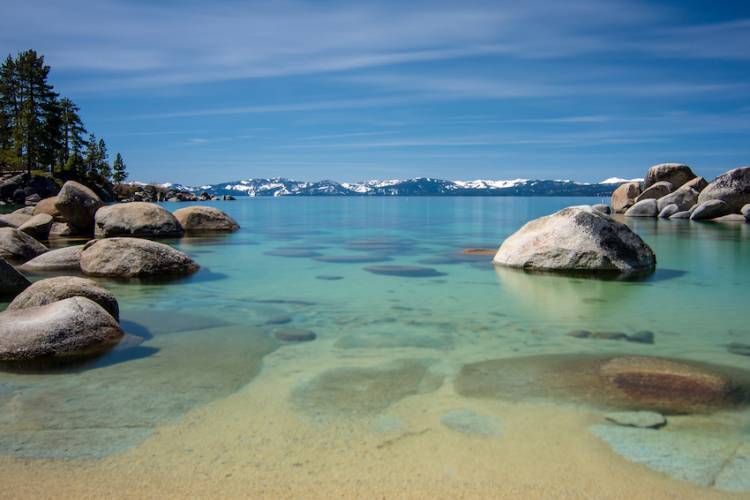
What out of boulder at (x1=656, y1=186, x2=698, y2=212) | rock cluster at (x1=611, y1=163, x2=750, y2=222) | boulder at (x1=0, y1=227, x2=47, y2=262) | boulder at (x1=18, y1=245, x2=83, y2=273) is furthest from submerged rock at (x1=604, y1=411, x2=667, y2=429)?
boulder at (x1=656, y1=186, x2=698, y2=212)

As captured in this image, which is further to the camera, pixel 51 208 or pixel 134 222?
pixel 51 208

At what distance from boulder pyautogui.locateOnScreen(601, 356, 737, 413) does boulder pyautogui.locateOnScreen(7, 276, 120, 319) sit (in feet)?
20.3

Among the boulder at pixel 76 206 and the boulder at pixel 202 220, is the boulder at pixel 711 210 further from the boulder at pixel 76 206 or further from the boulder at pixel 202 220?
the boulder at pixel 76 206

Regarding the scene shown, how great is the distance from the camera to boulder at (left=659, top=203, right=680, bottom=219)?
39.7 meters

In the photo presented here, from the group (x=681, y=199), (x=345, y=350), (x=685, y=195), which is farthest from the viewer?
(x=685, y=195)

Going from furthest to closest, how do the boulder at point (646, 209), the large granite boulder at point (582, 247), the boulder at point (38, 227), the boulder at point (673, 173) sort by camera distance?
the boulder at point (673, 173) → the boulder at point (646, 209) → the boulder at point (38, 227) → the large granite boulder at point (582, 247)

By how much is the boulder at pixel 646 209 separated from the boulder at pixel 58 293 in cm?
4145

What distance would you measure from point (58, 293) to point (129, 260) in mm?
4665

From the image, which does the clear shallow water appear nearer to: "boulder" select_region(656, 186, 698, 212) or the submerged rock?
the submerged rock

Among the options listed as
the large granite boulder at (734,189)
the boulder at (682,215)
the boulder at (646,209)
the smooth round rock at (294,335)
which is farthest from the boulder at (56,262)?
the boulder at (646,209)

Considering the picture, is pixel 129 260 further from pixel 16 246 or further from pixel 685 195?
pixel 685 195

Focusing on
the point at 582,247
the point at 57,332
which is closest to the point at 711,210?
the point at 582,247

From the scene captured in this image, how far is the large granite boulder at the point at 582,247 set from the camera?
40.1ft

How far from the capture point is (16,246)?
13766 millimetres
